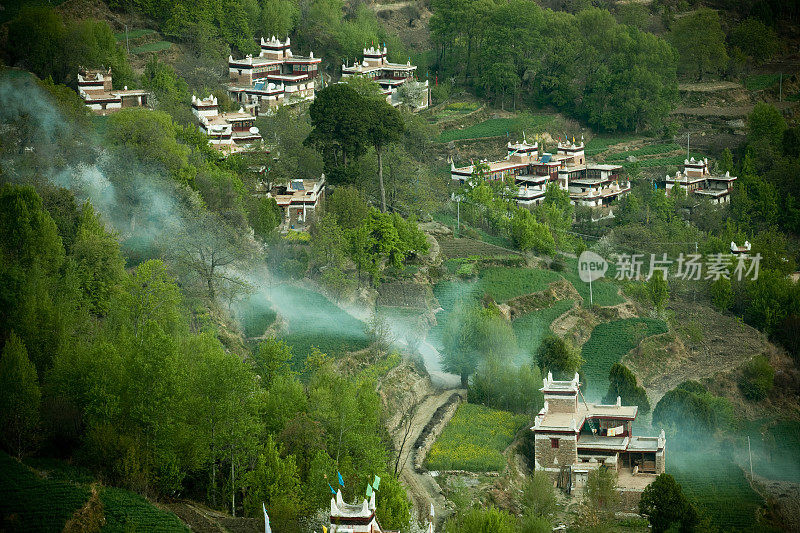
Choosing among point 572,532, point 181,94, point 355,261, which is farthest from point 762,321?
point 181,94

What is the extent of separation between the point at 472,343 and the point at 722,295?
12.5 meters

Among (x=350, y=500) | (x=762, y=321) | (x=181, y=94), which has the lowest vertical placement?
(x=762, y=321)

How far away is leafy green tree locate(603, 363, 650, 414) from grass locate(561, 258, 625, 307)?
8031mm

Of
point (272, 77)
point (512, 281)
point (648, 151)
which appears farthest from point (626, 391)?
point (648, 151)

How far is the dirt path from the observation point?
1240 inches

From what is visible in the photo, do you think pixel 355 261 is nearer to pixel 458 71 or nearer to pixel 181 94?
pixel 181 94

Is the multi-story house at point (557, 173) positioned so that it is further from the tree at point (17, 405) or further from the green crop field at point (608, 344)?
the tree at point (17, 405)

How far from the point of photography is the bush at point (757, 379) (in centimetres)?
4322

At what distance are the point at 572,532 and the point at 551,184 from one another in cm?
2589

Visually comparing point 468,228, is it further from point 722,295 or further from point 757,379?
point 757,379

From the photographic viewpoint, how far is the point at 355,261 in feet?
139

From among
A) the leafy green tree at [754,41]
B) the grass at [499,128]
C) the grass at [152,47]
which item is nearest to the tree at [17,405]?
the grass at [152,47]

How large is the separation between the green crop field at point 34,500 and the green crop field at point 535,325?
18.6 meters

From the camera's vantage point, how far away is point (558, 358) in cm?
3941
